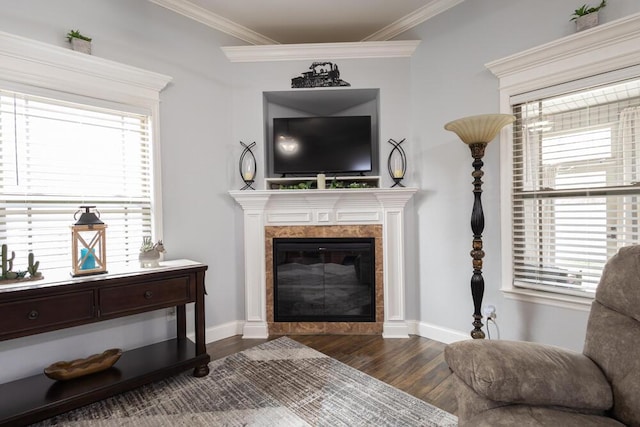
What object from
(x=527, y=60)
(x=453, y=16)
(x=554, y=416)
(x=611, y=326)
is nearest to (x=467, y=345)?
(x=554, y=416)

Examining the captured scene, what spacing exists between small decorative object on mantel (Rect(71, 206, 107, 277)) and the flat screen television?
159 centimetres

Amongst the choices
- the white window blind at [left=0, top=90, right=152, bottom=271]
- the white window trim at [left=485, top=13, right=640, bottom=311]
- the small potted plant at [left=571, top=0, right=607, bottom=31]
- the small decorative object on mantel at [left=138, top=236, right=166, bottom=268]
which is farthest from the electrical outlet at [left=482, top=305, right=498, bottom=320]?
the white window blind at [left=0, top=90, right=152, bottom=271]

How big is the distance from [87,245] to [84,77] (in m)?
1.26

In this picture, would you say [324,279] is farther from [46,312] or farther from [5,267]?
[5,267]

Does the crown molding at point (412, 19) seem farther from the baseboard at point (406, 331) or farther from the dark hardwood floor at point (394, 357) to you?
the dark hardwood floor at point (394, 357)

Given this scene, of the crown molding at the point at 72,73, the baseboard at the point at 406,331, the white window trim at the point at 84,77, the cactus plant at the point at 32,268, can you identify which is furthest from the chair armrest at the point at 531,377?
the crown molding at the point at 72,73

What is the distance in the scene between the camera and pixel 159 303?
2.13 m

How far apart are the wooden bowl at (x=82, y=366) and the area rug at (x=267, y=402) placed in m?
0.21

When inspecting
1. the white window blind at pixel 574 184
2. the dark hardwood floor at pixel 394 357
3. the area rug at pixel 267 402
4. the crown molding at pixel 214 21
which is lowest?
the dark hardwood floor at pixel 394 357

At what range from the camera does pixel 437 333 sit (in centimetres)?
288

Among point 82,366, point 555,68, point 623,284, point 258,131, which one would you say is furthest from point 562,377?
point 258,131

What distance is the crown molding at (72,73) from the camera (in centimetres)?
201

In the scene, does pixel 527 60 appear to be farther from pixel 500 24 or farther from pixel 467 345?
pixel 467 345

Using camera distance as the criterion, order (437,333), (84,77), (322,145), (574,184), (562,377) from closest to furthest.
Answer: (562,377), (574,184), (84,77), (437,333), (322,145)
